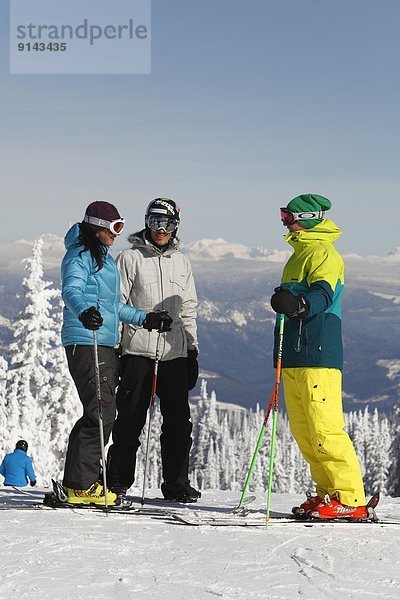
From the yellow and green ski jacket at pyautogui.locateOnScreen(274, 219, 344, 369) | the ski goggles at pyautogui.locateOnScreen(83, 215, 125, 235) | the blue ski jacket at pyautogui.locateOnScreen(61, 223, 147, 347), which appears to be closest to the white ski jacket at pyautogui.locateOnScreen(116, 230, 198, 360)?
the blue ski jacket at pyautogui.locateOnScreen(61, 223, 147, 347)

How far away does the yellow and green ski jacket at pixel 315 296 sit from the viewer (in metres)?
6.77

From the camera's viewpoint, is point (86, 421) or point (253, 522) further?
point (86, 421)

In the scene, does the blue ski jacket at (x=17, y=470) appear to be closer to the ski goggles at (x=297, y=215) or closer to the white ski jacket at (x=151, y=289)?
the white ski jacket at (x=151, y=289)

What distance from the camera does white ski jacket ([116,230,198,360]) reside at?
26.5 feet

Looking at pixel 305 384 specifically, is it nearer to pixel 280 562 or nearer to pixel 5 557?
pixel 280 562

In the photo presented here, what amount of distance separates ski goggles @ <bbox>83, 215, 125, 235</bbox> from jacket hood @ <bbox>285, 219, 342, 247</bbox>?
1471 millimetres

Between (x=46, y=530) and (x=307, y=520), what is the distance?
2078mm

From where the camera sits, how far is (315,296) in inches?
261

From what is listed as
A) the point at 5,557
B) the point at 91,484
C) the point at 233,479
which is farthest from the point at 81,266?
the point at 233,479

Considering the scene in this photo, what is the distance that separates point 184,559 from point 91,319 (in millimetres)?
2223

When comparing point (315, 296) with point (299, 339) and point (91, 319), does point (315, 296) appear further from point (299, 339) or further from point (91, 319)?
point (91, 319)

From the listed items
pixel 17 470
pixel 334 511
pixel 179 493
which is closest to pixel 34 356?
pixel 17 470

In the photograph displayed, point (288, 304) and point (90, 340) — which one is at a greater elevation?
point (288, 304)

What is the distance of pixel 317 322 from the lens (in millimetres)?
6875
